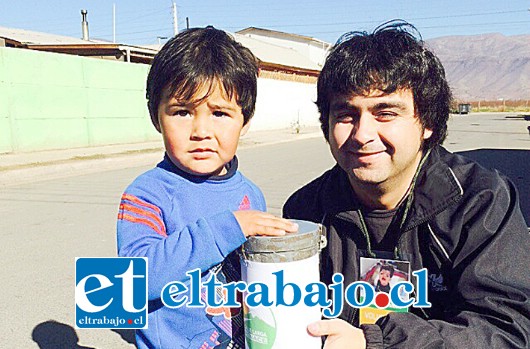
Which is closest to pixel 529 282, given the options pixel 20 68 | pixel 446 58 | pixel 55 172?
pixel 55 172

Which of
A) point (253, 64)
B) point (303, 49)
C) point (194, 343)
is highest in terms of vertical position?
point (303, 49)

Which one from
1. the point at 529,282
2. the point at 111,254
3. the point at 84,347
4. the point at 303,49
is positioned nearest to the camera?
the point at 529,282

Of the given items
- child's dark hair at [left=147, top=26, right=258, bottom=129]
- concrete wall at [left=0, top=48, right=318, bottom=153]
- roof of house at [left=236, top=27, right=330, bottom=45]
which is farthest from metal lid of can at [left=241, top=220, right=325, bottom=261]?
roof of house at [left=236, top=27, right=330, bottom=45]

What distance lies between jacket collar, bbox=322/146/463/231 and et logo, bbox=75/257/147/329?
76cm

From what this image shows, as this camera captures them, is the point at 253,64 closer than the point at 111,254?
Yes

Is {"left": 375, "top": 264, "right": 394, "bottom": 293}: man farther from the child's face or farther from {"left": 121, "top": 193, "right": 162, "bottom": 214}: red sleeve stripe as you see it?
{"left": 121, "top": 193, "right": 162, "bottom": 214}: red sleeve stripe

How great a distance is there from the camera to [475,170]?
6.59 feet

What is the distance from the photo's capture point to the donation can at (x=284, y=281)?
150cm

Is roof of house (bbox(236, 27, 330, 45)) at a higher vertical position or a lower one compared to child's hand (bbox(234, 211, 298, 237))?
higher

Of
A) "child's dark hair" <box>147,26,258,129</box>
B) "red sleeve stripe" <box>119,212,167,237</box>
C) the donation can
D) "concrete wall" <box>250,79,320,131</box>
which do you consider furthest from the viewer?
"concrete wall" <box>250,79,320,131</box>

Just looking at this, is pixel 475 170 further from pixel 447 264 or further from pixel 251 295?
pixel 251 295

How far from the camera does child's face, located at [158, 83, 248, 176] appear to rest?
195cm

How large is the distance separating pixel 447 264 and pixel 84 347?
2.68 m

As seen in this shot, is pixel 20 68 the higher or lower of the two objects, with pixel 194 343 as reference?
higher
